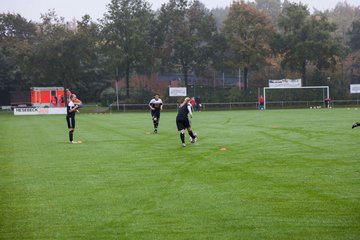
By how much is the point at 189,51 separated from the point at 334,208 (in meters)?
59.5

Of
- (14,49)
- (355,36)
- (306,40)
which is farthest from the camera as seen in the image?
(355,36)

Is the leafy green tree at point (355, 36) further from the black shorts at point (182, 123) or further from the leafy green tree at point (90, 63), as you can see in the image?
the black shorts at point (182, 123)

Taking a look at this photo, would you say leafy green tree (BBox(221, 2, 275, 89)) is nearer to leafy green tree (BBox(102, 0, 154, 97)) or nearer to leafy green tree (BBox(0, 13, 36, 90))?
leafy green tree (BBox(102, 0, 154, 97))

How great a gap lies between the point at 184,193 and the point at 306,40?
187ft

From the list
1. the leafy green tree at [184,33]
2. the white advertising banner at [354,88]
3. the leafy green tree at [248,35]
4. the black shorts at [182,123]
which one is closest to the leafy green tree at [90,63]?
the leafy green tree at [184,33]

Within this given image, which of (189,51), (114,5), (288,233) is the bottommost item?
(288,233)

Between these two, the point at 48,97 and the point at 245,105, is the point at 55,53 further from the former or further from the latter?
the point at 245,105

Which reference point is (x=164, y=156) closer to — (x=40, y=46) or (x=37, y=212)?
(x=37, y=212)

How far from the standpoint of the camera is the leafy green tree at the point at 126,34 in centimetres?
6444

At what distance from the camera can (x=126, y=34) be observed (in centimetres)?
6525

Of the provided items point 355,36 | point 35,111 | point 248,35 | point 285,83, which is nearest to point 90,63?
point 35,111

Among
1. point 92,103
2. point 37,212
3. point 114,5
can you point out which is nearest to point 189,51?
point 114,5

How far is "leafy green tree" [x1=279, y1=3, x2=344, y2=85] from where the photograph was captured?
2504 inches

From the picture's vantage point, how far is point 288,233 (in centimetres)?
723
